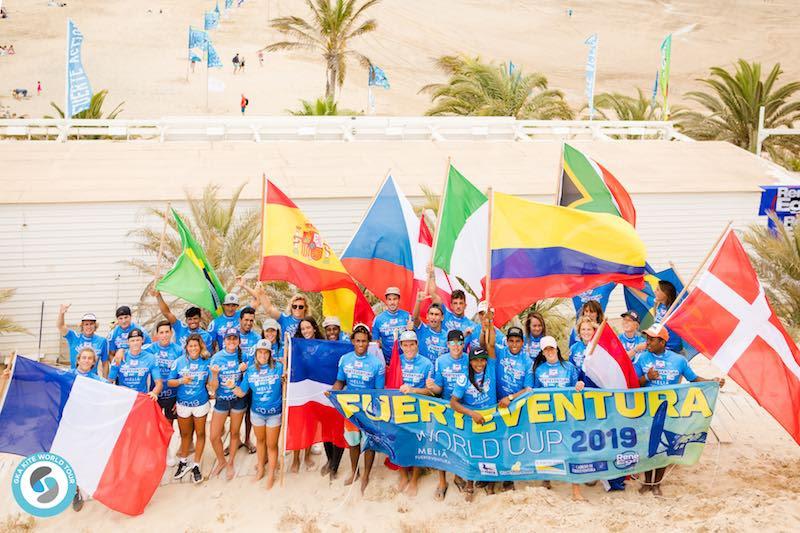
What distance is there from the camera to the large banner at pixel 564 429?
9.45 metres

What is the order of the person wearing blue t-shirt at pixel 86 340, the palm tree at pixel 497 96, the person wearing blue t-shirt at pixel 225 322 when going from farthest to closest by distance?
the palm tree at pixel 497 96, the person wearing blue t-shirt at pixel 225 322, the person wearing blue t-shirt at pixel 86 340

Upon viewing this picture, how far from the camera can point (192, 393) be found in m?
10.3

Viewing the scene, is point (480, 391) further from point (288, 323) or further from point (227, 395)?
point (227, 395)

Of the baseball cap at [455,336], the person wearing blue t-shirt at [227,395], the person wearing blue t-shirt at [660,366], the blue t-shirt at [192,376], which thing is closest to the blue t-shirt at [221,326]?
the person wearing blue t-shirt at [227,395]

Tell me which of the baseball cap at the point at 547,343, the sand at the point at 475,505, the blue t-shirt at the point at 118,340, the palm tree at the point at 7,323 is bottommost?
the sand at the point at 475,505

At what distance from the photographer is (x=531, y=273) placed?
33.7 feet

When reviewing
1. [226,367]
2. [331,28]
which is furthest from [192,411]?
[331,28]

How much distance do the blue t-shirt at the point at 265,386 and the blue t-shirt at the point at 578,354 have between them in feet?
10.6

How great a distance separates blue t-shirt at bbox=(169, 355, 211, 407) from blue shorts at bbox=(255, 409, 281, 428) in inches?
25.1

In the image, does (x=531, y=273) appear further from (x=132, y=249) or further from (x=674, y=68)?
(x=674, y=68)

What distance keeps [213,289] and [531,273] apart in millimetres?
4032

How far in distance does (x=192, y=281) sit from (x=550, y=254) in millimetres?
4344

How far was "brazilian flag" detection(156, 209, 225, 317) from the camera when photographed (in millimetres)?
11070

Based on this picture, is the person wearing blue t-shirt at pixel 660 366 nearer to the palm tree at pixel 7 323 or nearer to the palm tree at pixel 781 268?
the palm tree at pixel 781 268
